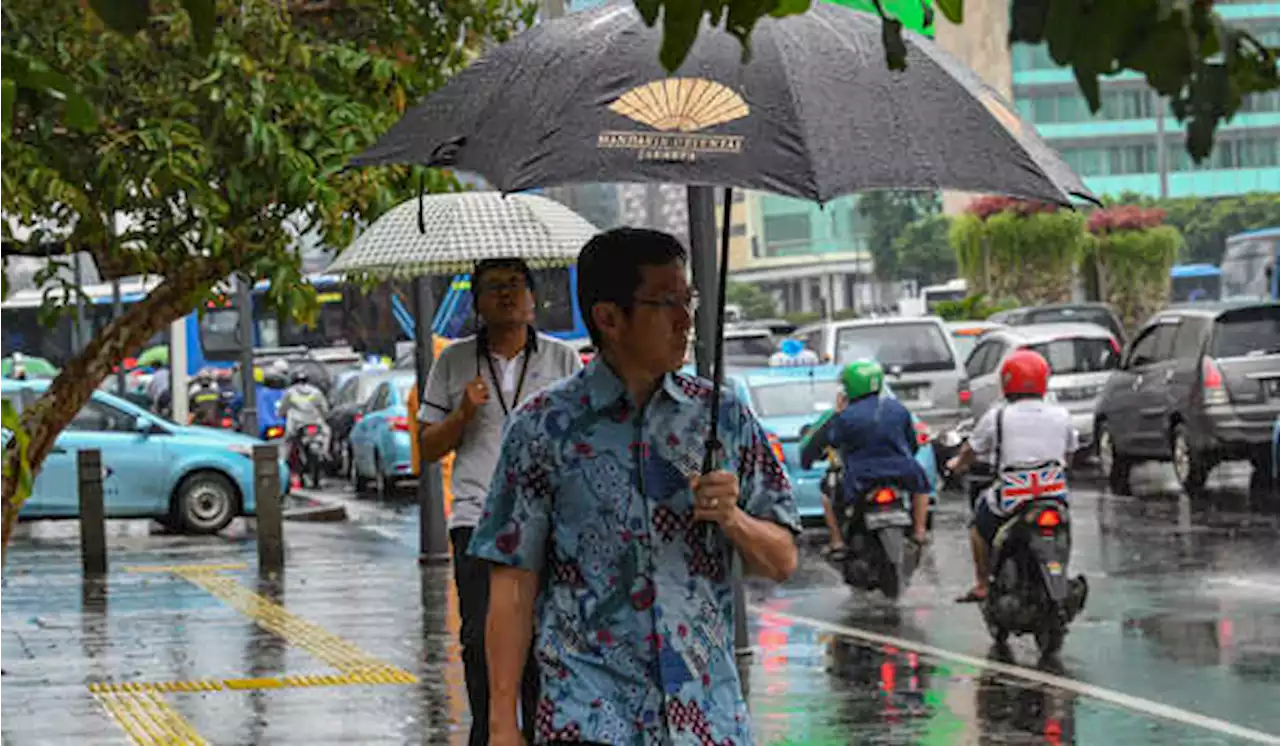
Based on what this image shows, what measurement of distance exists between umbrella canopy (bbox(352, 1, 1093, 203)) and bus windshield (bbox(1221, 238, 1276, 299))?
1855 inches

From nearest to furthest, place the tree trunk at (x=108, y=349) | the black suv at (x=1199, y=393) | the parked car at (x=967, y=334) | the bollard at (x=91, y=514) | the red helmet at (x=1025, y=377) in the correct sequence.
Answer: the tree trunk at (x=108, y=349)
the red helmet at (x=1025, y=377)
the bollard at (x=91, y=514)
the black suv at (x=1199, y=393)
the parked car at (x=967, y=334)

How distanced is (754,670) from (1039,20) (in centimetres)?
946

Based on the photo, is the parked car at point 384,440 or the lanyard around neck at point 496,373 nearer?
the lanyard around neck at point 496,373

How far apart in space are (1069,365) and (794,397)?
305 inches

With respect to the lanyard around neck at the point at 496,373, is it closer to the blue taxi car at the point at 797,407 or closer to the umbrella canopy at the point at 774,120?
the umbrella canopy at the point at 774,120

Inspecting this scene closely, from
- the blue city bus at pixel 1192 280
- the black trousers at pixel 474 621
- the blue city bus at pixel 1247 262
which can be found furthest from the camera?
the blue city bus at pixel 1192 280

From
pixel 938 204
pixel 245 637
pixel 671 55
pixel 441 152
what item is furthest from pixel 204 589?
pixel 938 204

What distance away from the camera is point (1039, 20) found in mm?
2912

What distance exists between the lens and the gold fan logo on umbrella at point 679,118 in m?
6.39

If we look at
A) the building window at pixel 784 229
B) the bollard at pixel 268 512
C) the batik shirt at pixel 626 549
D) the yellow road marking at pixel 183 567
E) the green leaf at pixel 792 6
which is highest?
the building window at pixel 784 229

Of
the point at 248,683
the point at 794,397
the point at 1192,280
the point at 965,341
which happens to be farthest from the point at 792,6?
the point at 1192,280

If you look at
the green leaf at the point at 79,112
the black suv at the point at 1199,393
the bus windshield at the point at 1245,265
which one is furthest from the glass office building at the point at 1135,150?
the green leaf at the point at 79,112

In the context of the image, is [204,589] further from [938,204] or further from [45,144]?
[938,204]

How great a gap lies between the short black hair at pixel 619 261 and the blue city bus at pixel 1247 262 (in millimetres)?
48483
